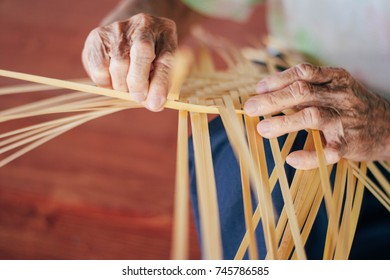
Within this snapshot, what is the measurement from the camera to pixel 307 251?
79 centimetres

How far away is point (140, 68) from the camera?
0.66 metres

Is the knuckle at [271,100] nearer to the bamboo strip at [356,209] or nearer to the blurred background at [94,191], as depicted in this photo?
the bamboo strip at [356,209]

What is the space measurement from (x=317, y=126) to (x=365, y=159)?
0.55ft

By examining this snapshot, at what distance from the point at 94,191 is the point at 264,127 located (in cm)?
94

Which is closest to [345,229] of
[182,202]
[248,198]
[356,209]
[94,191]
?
[356,209]

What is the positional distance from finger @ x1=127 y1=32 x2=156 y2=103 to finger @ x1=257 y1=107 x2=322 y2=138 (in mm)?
186

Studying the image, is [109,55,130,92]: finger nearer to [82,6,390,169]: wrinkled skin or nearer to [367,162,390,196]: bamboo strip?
[82,6,390,169]: wrinkled skin

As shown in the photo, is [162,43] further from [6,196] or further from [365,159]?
[6,196]

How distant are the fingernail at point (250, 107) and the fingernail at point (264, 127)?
2cm

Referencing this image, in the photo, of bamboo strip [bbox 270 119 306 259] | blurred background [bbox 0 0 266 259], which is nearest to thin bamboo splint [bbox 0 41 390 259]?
bamboo strip [bbox 270 119 306 259]

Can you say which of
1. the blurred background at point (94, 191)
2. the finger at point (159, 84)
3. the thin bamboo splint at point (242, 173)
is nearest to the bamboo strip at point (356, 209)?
the thin bamboo splint at point (242, 173)

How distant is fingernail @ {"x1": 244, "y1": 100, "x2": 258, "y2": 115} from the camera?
671 millimetres

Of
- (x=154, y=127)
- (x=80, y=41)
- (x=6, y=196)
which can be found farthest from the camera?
(x=80, y=41)
